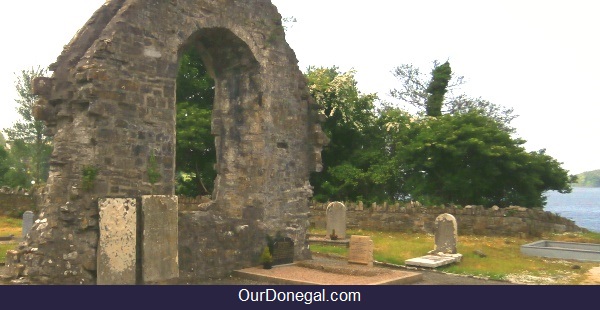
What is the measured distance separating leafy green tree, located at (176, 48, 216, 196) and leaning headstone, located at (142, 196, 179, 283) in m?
14.7

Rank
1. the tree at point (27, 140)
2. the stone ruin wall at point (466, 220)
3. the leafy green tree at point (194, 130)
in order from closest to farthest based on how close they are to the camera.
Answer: the stone ruin wall at point (466, 220) < the leafy green tree at point (194, 130) < the tree at point (27, 140)

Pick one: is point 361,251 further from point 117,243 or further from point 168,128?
point 117,243

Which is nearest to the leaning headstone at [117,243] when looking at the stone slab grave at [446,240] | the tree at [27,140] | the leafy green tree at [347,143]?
the stone slab grave at [446,240]

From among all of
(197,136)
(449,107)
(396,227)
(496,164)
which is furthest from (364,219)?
(449,107)

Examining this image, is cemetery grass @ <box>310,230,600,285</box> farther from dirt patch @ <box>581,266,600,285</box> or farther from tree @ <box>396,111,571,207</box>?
tree @ <box>396,111,571,207</box>

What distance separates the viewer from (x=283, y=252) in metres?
11.7

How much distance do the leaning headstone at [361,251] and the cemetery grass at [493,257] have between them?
6.80 feet

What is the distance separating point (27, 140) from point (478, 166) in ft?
115

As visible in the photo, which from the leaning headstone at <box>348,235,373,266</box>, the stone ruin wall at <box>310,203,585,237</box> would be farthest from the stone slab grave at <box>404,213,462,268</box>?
the stone ruin wall at <box>310,203,585,237</box>

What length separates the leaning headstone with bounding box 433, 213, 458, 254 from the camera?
14.3 m

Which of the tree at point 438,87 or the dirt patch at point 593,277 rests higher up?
the tree at point 438,87

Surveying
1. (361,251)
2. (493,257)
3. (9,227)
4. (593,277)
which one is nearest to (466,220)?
(493,257)

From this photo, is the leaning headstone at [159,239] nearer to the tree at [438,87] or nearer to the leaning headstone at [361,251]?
the leaning headstone at [361,251]

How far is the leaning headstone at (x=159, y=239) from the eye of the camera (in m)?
8.86
